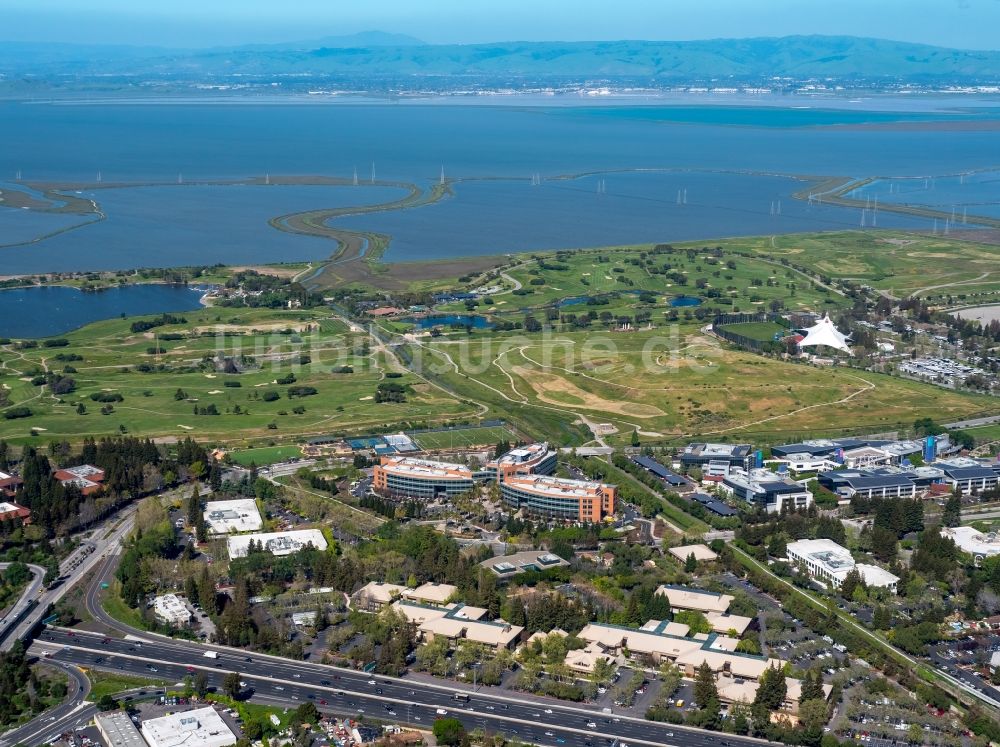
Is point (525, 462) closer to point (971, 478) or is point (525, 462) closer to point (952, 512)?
point (952, 512)

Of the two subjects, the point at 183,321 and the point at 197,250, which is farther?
the point at 197,250

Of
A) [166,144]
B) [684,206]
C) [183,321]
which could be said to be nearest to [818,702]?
[183,321]

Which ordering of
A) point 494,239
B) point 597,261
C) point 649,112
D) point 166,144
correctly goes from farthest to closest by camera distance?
1. point 649,112
2. point 166,144
3. point 494,239
4. point 597,261

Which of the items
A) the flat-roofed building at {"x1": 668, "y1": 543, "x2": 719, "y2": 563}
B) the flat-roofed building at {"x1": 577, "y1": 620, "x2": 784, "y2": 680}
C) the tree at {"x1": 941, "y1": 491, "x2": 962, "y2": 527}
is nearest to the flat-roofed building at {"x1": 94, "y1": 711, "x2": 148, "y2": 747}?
the flat-roofed building at {"x1": 577, "y1": 620, "x2": 784, "y2": 680}

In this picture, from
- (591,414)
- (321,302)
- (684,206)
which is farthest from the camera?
(684,206)

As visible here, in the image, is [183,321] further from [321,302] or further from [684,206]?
[684,206]

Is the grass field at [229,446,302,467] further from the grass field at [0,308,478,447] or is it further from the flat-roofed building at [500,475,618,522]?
the flat-roofed building at [500,475,618,522]
